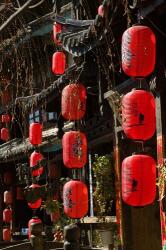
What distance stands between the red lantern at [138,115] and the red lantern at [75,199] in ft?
11.7

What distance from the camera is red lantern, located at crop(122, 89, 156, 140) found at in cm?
943

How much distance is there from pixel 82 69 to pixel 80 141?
1.85m

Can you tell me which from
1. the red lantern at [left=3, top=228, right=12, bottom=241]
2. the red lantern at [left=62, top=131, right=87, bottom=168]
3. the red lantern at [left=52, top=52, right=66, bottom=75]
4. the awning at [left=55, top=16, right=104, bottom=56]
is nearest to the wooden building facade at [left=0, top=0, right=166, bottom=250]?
the awning at [left=55, top=16, right=104, bottom=56]

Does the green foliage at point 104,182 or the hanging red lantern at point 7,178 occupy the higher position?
the hanging red lantern at point 7,178

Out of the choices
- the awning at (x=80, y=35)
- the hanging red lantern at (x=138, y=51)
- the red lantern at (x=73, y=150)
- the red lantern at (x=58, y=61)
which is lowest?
the red lantern at (x=73, y=150)

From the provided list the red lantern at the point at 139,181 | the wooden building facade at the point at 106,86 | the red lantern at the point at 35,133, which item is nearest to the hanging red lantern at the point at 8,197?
the wooden building facade at the point at 106,86

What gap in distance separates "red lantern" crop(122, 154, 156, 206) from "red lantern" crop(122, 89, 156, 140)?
41 centimetres

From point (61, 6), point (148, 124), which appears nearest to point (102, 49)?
point (148, 124)

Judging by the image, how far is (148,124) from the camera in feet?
31.2

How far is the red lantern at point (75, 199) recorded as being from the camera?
12.6 m

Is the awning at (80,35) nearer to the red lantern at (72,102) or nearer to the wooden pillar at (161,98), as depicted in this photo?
the red lantern at (72,102)

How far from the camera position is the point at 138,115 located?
9.43 metres

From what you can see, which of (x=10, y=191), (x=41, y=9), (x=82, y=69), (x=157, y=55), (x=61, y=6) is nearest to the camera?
(x=157, y=55)

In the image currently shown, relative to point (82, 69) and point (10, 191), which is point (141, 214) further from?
point (10, 191)
